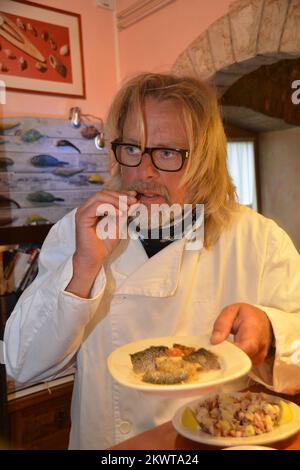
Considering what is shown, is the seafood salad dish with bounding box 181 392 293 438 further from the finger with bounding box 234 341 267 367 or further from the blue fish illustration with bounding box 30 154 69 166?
the blue fish illustration with bounding box 30 154 69 166

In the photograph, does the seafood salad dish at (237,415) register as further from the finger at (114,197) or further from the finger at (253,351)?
the finger at (114,197)

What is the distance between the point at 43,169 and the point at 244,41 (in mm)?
927

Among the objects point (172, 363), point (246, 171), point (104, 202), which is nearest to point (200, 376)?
point (172, 363)

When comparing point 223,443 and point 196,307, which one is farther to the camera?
point 196,307

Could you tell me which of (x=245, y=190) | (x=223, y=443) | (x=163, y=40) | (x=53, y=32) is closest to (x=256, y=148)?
(x=245, y=190)

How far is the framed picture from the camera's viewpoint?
1.58 meters

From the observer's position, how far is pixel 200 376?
1.29ft

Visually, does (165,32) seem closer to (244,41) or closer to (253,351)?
(244,41)

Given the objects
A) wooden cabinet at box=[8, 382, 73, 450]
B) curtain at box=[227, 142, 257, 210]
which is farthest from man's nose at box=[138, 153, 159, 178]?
curtain at box=[227, 142, 257, 210]

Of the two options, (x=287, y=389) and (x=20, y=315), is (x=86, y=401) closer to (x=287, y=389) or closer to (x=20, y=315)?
(x=20, y=315)

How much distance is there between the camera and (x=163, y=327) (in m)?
0.63

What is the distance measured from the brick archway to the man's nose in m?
0.99
